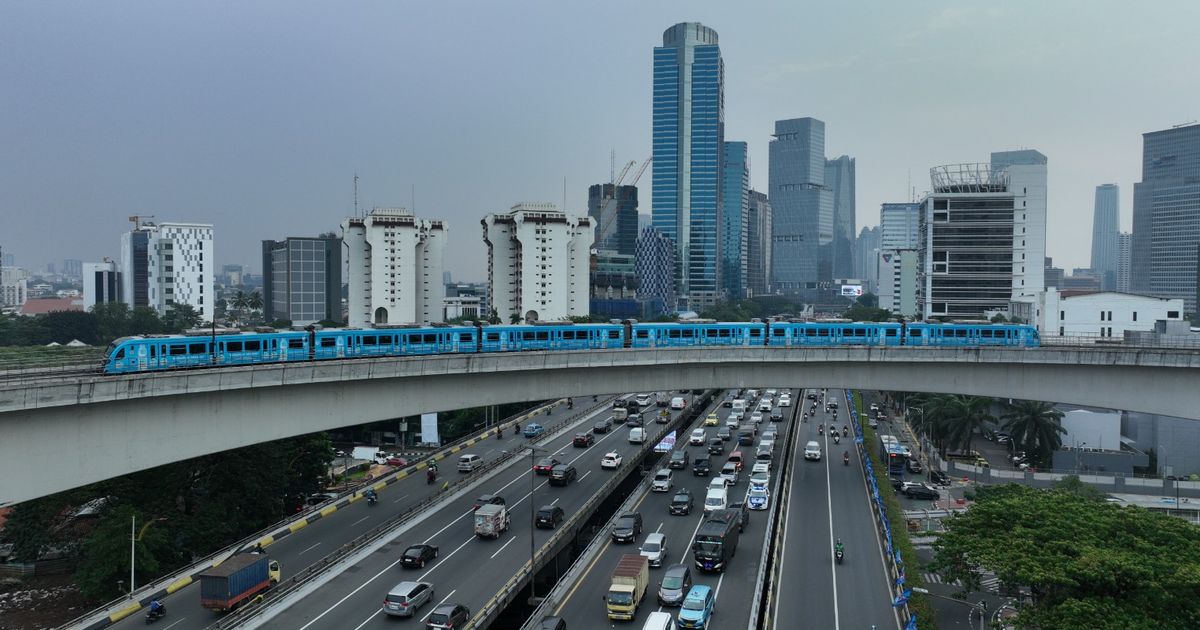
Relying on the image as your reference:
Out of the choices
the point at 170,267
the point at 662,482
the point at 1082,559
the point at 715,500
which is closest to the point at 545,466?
the point at 662,482

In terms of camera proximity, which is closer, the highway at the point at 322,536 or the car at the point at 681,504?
the highway at the point at 322,536

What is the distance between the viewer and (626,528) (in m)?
39.3

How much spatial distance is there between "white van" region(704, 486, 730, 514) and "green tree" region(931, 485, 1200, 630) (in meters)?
13.3

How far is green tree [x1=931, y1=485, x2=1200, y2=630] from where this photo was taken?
25031 mm

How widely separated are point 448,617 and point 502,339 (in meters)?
19.1

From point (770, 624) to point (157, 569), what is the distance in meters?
28.0

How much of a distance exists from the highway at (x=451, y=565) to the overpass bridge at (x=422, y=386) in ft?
21.5

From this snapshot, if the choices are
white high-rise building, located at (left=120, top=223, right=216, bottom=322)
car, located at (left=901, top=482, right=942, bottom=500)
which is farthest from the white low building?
white high-rise building, located at (left=120, top=223, right=216, bottom=322)

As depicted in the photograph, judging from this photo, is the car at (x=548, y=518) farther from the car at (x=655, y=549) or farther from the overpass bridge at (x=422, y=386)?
the overpass bridge at (x=422, y=386)

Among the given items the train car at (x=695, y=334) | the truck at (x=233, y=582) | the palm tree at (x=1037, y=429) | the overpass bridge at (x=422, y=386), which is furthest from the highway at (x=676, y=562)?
the palm tree at (x=1037, y=429)

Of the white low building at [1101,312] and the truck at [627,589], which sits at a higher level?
the white low building at [1101,312]

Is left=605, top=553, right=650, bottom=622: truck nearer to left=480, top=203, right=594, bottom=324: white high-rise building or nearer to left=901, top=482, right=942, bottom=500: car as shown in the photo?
left=901, top=482, right=942, bottom=500: car

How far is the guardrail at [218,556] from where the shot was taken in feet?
100

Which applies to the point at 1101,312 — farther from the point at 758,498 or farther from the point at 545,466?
the point at 545,466
